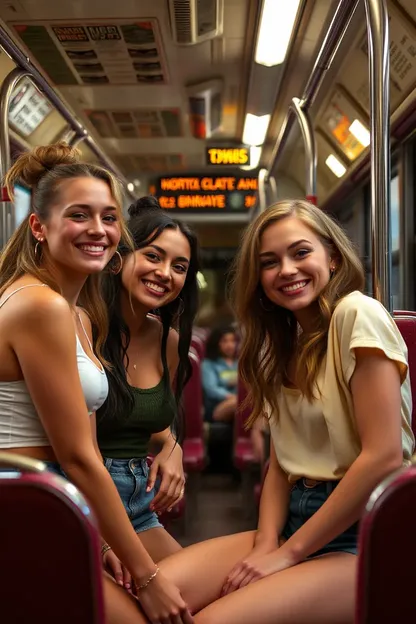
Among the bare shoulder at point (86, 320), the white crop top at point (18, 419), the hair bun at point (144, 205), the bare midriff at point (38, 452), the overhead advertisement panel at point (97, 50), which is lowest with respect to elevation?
the bare midriff at point (38, 452)

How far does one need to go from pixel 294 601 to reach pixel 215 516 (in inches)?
117

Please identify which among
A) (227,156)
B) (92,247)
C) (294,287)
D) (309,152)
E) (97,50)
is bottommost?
(294,287)

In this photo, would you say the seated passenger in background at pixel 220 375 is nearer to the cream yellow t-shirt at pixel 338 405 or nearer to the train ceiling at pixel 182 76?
the train ceiling at pixel 182 76

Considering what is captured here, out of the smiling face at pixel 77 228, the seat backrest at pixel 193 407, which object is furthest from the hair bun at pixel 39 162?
the seat backrest at pixel 193 407

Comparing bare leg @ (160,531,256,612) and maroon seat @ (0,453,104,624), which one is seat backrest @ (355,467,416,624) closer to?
maroon seat @ (0,453,104,624)

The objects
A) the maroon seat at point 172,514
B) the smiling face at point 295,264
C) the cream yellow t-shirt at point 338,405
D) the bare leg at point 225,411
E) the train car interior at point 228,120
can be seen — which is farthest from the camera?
the bare leg at point 225,411

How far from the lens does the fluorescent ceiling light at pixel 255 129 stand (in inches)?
252

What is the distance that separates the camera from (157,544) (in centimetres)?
208

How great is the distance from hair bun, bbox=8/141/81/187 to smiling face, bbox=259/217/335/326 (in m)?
0.60

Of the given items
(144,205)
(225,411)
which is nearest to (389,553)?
(144,205)

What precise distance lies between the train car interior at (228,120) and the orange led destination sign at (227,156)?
0.05 ft

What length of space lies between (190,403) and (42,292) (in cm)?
260

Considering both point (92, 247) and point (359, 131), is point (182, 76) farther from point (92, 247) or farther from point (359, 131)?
point (92, 247)

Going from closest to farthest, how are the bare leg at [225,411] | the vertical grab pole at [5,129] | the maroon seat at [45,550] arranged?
→ the maroon seat at [45,550], the vertical grab pole at [5,129], the bare leg at [225,411]
